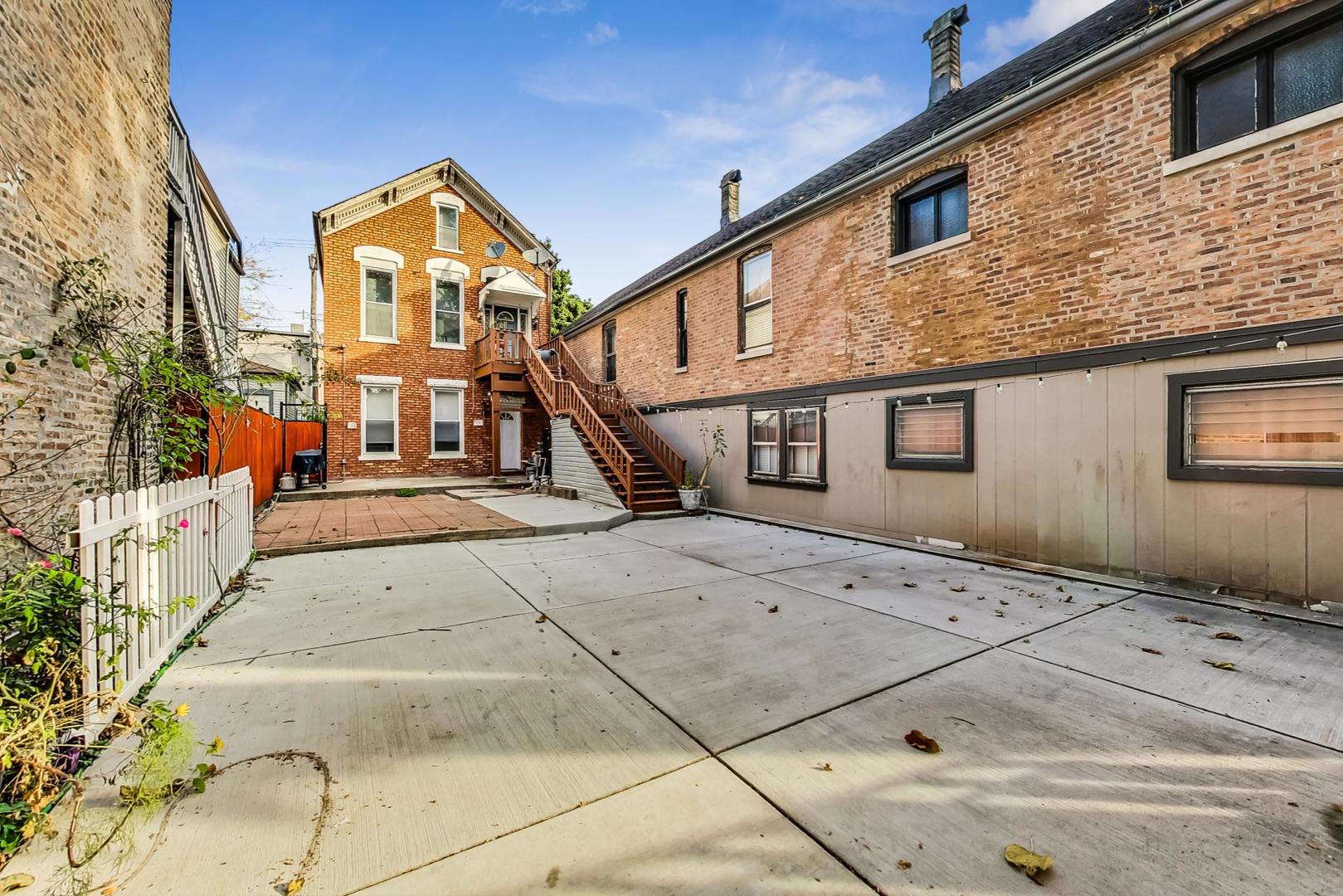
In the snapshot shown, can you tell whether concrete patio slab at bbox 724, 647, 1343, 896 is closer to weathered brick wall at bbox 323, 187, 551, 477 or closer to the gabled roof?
weathered brick wall at bbox 323, 187, 551, 477

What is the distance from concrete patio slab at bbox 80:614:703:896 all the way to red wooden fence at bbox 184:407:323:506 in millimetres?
2874

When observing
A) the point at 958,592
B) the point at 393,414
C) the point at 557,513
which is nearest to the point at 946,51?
the point at 958,592

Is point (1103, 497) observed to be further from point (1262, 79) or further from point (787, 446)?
point (787, 446)

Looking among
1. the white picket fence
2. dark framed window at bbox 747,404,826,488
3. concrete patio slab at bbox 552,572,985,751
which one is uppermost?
dark framed window at bbox 747,404,826,488

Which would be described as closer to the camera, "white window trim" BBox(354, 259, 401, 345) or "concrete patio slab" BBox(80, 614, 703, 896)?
"concrete patio slab" BBox(80, 614, 703, 896)

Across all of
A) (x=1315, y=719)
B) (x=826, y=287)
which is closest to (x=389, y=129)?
(x=826, y=287)

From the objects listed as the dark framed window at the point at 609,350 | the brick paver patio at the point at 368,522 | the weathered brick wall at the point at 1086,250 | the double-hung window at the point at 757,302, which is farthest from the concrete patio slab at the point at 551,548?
Answer: the dark framed window at the point at 609,350

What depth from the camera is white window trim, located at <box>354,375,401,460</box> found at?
15.3 metres

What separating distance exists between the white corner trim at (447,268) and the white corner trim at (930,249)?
13.6 meters

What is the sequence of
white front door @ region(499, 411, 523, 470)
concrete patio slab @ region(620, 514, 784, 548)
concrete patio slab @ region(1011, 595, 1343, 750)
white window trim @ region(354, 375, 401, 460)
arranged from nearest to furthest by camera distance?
concrete patio slab @ region(1011, 595, 1343, 750) → concrete patio slab @ region(620, 514, 784, 548) → white window trim @ region(354, 375, 401, 460) → white front door @ region(499, 411, 523, 470)

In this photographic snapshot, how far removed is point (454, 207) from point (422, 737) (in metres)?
17.8

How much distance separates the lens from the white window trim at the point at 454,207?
16594 millimetres

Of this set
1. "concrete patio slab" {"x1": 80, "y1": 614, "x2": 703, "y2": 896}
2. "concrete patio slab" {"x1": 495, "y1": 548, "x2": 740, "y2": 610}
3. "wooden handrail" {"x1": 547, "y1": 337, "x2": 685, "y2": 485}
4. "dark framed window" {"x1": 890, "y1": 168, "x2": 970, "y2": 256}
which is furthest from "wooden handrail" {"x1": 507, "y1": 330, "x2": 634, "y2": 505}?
"concrete patio slab" {"x1": 80, "y1": 614, "x2": 703, "y2": 896}

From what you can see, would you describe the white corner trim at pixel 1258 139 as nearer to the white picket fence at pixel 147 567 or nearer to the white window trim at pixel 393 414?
the white picket fence at pixel 147 567
